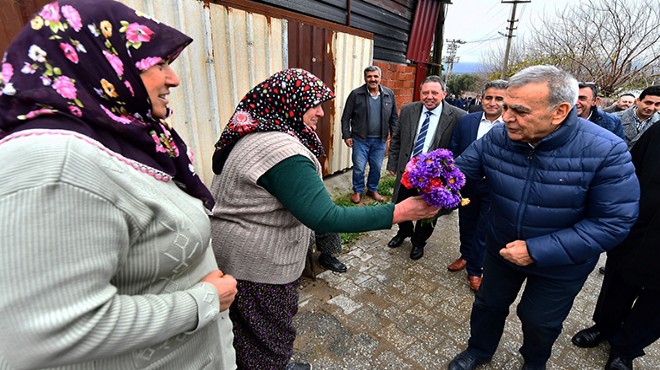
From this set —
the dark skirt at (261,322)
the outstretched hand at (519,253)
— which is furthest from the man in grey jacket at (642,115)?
the dark skirt at (261,322)

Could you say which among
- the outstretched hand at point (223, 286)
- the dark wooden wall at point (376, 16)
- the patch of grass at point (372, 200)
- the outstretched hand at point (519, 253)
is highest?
the dark wooden wall at point (376, 16)

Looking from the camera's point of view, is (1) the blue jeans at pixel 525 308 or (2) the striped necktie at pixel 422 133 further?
(2) the striped necktie at pixel 422 133

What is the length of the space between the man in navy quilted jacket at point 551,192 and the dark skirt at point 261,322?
1301mm

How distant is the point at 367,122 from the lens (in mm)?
5254

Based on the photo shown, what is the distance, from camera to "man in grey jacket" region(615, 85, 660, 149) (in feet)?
13.3

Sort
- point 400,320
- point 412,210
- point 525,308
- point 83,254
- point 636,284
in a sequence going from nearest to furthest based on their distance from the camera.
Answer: point 83,254 < point 412,210 < point 525,308 < point 636,284 < point 400,320

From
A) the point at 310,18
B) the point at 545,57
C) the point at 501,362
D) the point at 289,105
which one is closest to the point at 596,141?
the point at 289,105

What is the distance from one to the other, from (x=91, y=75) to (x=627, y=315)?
3614 millimetres

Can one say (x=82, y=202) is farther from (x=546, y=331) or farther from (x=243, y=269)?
(x=546, y=331)

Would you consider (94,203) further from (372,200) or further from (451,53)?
(451,53)

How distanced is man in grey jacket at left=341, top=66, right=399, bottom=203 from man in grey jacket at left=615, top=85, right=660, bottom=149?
10.5 ft

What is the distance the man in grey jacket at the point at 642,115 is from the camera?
4.04 meters

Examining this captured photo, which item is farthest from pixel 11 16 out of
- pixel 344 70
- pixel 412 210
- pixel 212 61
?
pixel 344 70

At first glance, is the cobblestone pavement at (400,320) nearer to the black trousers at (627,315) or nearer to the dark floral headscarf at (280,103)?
the black trousers at (627,315)
